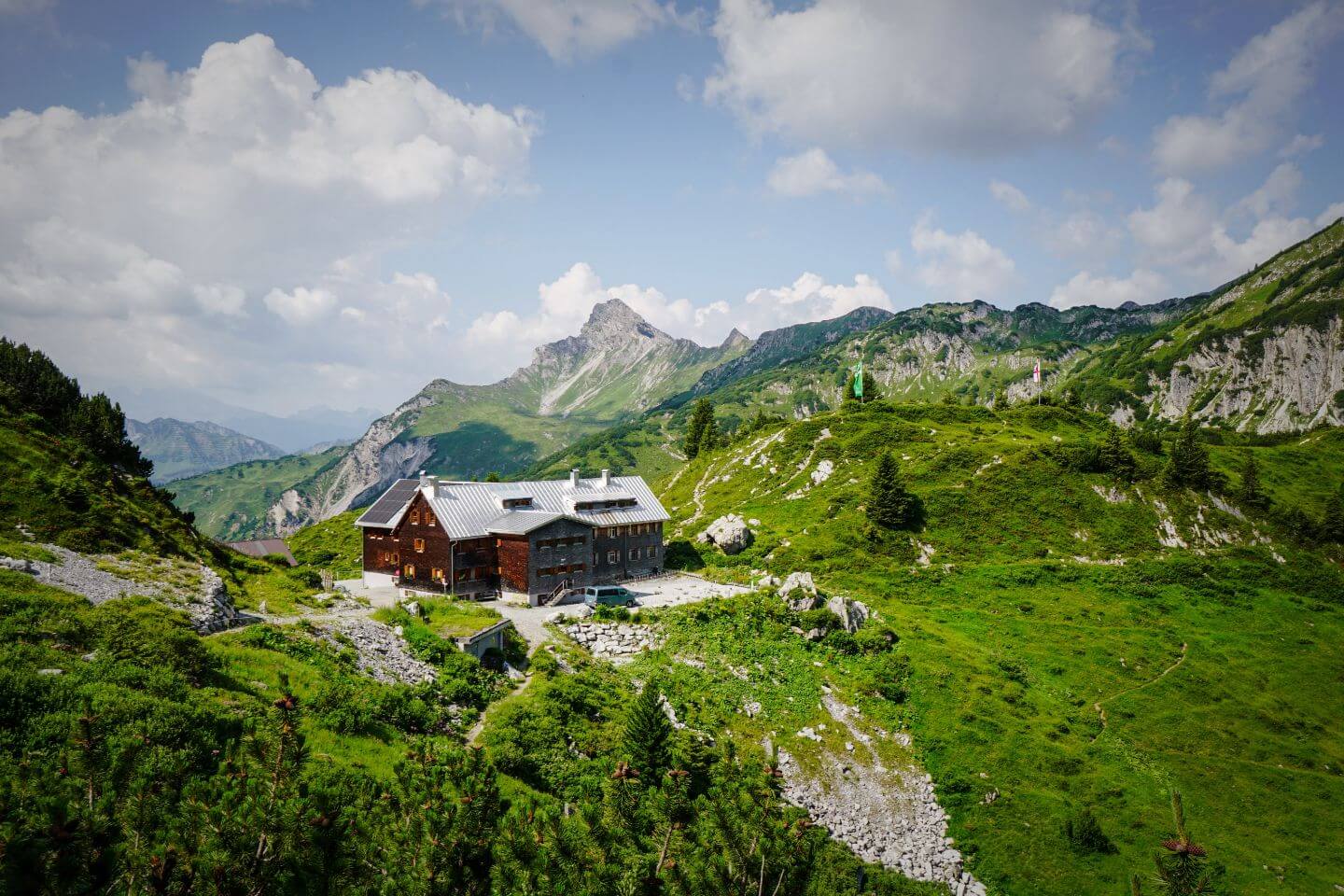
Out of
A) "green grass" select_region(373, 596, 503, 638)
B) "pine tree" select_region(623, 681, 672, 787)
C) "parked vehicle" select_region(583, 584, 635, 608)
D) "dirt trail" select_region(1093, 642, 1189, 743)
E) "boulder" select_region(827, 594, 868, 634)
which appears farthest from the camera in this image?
"parked vehicle" select_region(583, 584, 635, 608)

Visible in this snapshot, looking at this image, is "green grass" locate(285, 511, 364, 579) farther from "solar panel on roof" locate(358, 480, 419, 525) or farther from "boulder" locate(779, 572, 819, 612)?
"boulder" locate(779, 572, 819, 612)

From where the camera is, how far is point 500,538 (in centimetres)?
5109

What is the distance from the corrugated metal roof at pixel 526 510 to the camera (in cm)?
5081

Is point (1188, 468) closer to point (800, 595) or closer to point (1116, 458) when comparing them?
point (1116, 458)

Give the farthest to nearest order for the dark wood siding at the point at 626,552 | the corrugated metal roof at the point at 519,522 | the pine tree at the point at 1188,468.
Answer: the pine tree at the point at 1188,468 < the dark wood siding at the point at 626,552 < the corrugated metal roof at the point at 519,522

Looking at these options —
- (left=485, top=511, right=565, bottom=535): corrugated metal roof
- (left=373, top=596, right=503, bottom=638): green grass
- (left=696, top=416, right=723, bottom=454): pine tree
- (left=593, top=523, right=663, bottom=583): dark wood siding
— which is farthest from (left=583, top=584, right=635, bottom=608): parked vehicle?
(left=696, top=416, right=723, bottom=454): pine tree

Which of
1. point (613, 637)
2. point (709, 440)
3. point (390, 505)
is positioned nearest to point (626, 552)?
point (613, 637)

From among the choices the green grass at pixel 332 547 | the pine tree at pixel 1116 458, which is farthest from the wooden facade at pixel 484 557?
the pine tree at pixel 1116 458

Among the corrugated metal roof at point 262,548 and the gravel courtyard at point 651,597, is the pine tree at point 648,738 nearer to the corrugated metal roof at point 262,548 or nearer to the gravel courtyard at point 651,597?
the gravel courtyard at point 651,597

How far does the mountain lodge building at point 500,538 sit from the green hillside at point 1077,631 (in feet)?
42.3

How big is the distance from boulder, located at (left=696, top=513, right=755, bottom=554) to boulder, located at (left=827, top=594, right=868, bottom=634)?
21.3 metres

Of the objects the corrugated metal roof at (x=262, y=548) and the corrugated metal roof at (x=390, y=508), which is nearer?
the corrugated metal roof at (x=390, y=508)

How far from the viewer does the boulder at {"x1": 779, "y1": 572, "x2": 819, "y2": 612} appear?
4628cm

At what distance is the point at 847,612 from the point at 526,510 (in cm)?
2849
